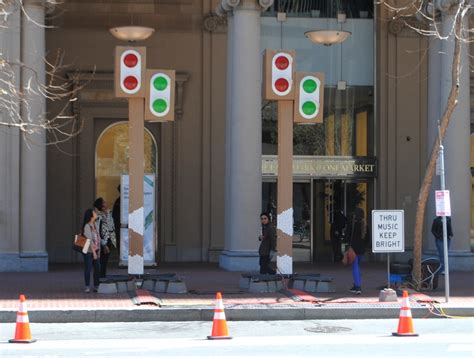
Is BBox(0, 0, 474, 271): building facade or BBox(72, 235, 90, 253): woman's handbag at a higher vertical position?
BBox(0, 0, 474, 271): building facade

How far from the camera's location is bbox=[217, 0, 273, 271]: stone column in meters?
24.0

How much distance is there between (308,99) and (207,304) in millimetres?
5289

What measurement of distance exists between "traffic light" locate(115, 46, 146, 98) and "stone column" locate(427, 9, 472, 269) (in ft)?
27.6

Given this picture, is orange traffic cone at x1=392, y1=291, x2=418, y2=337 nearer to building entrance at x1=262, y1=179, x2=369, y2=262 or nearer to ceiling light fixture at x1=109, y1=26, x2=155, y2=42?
ceiling light fixture at x1=109, y1=26, x2=155, y2=42

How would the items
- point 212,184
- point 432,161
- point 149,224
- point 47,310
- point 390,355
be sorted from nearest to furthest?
point 390,355 → point 47,310 → point 432,161 → point 149,224 → point 212,184

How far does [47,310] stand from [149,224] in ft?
30.1

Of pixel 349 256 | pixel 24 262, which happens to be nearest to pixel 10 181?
pixel 24 262

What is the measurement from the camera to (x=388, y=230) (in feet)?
61.2

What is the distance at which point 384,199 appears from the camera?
28078 millimetres

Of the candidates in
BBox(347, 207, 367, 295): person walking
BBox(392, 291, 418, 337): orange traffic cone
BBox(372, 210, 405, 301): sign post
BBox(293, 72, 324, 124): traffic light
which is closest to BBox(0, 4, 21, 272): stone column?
BBox(293, 72, 324, 124): traffic light

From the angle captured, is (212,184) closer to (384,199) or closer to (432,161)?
(384,199)

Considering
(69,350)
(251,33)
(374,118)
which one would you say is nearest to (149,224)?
(251,33)

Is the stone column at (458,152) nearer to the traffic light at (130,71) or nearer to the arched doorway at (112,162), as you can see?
the arched doorway at (112,162)

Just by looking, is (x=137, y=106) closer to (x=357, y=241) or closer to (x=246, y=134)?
(x=246, y=134)
